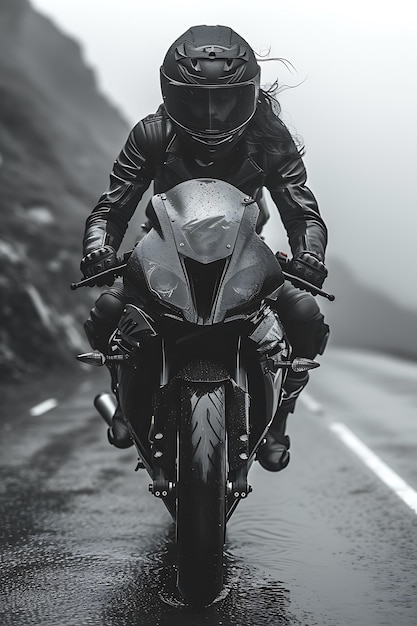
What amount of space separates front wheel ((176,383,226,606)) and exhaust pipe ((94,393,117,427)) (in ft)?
5.57

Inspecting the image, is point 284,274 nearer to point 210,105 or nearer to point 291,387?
point 210,105

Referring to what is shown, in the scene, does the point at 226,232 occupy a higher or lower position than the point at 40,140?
higher

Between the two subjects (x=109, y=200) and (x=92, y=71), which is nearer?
(x=109, y=200)

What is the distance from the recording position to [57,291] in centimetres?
2630

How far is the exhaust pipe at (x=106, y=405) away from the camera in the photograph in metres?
5.93

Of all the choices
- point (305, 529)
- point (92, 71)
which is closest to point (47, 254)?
point (305, 529)

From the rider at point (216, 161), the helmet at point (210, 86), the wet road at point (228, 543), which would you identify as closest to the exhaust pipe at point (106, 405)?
the rider at point (216, 161)

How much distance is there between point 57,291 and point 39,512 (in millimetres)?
20159

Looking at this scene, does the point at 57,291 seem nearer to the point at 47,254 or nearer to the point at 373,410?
the point at 47,254

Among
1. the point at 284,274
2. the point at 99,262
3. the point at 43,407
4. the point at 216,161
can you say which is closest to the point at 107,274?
the point at 99,262

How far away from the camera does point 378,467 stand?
8.24 metres

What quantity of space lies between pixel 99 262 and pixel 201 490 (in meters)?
1.21

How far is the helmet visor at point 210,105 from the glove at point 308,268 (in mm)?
688

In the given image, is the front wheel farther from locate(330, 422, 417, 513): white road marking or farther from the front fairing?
locate(330, 422, 417, 513): white road marking
